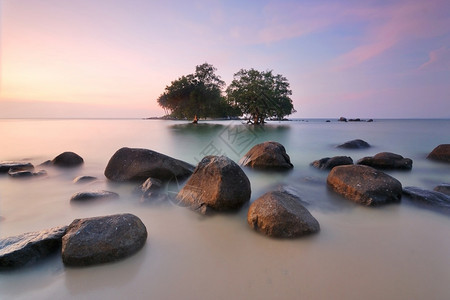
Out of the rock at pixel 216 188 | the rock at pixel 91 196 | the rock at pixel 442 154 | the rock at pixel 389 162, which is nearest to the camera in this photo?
the rock at pixel 216 188

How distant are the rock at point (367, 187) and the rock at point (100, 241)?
4.20m

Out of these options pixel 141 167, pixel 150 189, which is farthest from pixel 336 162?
pixel 141 167

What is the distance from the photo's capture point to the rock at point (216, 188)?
402 centimetres

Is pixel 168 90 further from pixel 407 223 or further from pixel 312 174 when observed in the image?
pixel 407 223

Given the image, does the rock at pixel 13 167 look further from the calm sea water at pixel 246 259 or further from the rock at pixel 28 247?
the rock at pixel 28 247

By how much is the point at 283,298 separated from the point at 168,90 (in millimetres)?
43736

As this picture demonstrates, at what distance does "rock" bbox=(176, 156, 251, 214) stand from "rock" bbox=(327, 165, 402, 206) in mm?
2229

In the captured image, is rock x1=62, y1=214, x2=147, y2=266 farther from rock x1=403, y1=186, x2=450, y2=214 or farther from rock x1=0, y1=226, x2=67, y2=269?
rock x1=403, y1=186, x2=450, y2=214

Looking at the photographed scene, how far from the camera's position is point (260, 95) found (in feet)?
115

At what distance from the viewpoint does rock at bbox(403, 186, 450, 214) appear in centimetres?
403

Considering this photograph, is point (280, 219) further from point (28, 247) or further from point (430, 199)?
point (430, 199)

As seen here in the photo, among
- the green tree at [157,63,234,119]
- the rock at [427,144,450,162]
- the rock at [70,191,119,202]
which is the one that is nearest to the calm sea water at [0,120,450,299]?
the rock at [70,191,119,202]

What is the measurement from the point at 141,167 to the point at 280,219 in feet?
13.4

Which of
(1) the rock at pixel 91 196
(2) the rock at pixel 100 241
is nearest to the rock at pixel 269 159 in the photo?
(1) the rock at pixel 91 196
